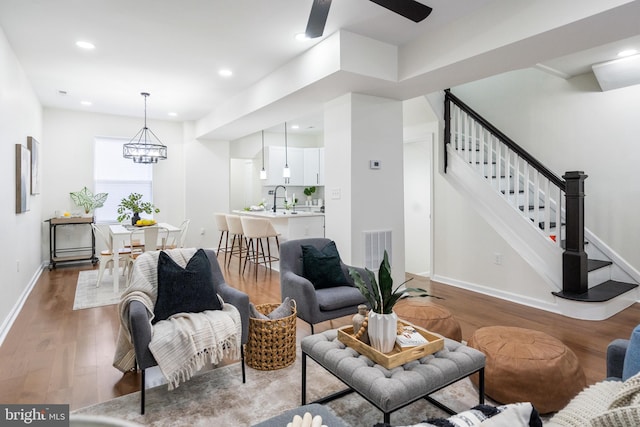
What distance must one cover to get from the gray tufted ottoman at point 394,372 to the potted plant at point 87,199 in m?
6.21

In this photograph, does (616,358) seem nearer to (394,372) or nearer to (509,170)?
(394,372)

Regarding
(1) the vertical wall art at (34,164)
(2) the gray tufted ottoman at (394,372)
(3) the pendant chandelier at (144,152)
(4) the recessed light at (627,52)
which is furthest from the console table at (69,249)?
(4) the recessed light at (627,52)

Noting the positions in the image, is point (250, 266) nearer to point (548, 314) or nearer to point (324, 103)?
point (324, 103)

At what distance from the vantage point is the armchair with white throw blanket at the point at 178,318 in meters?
2.11

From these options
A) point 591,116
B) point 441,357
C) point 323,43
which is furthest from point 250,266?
point 591,116

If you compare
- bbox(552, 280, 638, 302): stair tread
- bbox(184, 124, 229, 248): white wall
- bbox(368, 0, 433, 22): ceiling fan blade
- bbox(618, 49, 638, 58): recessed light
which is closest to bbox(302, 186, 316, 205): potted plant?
bbox(184, 124, 229, 248): white wall

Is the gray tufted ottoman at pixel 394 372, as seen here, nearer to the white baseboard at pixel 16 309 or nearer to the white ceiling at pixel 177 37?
the white ceiling at pixel 177 37

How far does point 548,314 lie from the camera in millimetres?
3852

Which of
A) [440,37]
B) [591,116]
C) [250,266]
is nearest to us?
[440,37]

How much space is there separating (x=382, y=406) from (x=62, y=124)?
7.43 meters

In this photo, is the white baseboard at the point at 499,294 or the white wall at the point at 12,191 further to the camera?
the white baseboard at the point at 499,294

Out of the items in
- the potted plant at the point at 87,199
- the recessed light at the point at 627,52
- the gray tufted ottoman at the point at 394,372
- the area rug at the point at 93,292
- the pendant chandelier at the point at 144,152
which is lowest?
the area rug at the point at 93,292

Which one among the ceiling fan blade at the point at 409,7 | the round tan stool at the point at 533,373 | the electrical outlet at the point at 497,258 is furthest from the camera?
the electrical outlet at the point at 497,258

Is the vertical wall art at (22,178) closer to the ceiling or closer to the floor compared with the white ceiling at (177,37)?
closer to the floor
